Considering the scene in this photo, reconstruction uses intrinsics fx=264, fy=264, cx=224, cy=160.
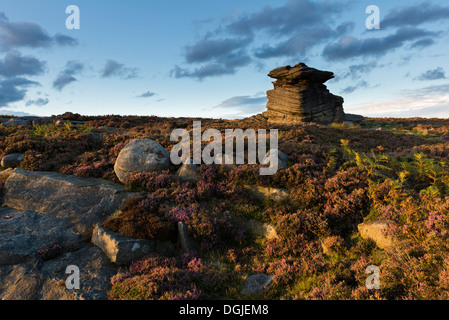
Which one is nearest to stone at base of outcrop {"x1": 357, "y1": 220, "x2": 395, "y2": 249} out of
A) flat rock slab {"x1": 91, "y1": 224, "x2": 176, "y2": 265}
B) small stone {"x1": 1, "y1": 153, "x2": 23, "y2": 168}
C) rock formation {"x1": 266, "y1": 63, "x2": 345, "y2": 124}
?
flat rock slab {"x1": 91, "y1": 224, "x2": 176, "y2": 265}

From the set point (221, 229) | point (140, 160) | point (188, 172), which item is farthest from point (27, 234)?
point (221, 229)

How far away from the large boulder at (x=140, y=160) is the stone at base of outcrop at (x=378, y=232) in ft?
27.9

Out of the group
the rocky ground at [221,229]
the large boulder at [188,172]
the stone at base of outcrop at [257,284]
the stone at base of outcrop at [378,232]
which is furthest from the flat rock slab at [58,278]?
the stone at base of outcrop at [378,232]

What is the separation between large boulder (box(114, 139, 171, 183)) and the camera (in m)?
12.1

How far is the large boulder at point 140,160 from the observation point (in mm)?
12141

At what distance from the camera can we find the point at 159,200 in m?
9.80

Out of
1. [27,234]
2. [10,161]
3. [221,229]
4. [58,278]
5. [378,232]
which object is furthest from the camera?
[10,161]

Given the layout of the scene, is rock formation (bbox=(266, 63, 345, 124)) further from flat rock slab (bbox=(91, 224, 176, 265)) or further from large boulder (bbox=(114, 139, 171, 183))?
flat rock slab (bbox=(91, 224, 176, 265))

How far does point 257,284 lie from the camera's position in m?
6.51

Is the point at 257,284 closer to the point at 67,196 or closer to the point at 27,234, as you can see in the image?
the point at 27,234

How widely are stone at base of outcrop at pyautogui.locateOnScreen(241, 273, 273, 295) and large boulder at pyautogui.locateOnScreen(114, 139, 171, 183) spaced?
7.23 m

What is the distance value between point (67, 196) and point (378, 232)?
37.2 ft

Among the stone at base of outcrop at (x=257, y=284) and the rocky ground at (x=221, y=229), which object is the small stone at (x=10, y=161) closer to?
the rocky ground at (x=221, y=229)
